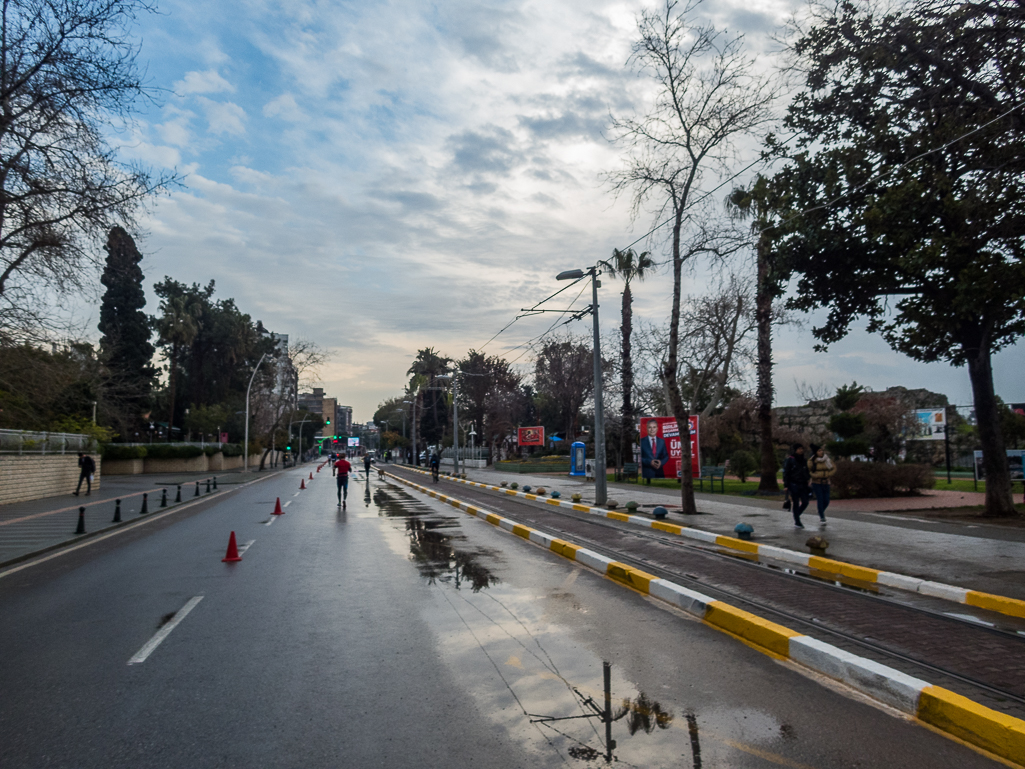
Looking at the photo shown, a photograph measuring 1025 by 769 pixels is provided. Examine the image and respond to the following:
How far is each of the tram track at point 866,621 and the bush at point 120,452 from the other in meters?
48.8

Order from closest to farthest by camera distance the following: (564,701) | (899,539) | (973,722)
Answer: (973,722) < (564,701) < (899,539)

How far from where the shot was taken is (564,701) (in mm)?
4992

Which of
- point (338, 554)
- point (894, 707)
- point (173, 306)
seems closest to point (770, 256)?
point (338, 554)

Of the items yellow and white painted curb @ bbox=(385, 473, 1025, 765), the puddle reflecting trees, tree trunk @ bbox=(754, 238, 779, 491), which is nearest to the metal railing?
the puddle reflecting trees

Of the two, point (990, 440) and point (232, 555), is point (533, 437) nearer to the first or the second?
point (990, 440)

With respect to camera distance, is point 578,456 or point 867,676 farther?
point 578,456

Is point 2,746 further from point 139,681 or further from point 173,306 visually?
point 173,306

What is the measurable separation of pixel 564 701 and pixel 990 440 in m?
15.9

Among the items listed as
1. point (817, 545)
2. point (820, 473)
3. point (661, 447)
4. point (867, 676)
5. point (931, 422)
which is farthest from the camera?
point (661, 447)

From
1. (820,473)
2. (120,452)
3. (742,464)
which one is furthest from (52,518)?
(120,452)

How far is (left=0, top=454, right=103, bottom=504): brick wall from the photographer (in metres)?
24.0

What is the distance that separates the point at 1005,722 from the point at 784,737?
133 cm

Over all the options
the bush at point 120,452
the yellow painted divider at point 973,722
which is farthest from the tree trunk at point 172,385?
the yellow painted divider at point 973,722

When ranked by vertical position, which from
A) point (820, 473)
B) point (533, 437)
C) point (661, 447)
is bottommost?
point (820, 473)
